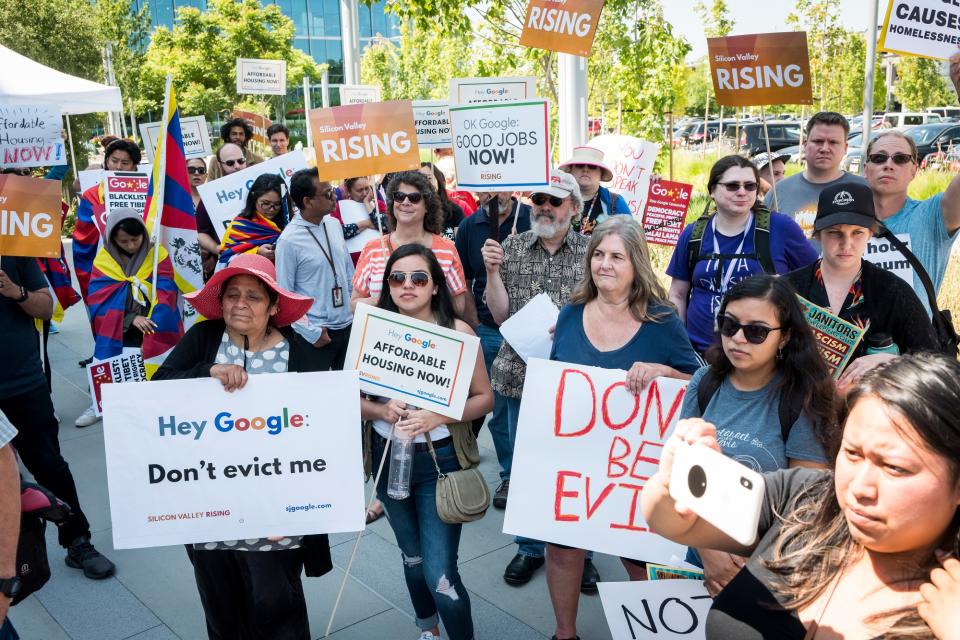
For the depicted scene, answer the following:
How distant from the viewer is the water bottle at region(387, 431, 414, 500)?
10.9 feet

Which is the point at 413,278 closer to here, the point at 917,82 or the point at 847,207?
the point at 847,207

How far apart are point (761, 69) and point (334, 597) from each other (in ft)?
15.0

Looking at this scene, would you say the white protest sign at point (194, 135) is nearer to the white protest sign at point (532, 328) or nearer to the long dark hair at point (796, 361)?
the white protest sign at point (532, 328)

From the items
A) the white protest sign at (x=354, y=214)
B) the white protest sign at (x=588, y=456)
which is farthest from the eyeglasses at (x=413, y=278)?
the white protest sign at (x=354, y=214)

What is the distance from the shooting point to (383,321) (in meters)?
3.42

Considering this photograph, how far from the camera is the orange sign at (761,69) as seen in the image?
5707 millimetres

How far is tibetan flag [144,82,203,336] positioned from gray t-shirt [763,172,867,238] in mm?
3886

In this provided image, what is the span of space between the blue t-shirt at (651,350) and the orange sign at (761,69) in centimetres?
275

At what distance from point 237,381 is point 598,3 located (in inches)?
180

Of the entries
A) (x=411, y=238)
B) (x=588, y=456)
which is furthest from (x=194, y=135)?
(x=588, y=456)

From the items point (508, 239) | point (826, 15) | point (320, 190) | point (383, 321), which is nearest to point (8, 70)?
point (320, 190)

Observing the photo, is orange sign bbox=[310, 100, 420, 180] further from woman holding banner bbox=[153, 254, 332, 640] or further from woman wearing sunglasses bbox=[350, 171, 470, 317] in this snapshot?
woman holding banner bbox=[153, 254, 332, 640]

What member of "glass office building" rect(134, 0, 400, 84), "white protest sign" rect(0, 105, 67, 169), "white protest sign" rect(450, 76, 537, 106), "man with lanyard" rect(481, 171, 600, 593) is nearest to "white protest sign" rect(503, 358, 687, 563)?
"man with lanyard" rect(481, 171, 600, 593)

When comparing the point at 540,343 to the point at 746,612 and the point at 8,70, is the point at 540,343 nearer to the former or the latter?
the point at 746,612
